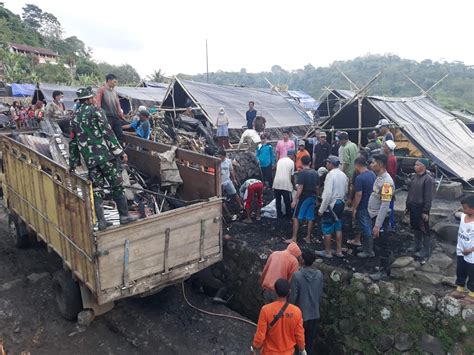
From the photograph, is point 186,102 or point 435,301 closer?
point 435,301

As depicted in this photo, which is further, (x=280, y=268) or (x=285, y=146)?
(x=285, y=146)

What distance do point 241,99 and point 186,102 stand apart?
2.60m

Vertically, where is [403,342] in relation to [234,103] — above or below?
below

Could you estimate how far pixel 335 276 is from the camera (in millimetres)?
5750

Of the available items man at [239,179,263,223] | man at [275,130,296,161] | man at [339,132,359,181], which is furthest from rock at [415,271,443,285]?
man at [275,130,296,161]

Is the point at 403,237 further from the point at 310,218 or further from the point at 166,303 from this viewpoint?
the point at 166,303

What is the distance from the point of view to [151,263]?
454cm

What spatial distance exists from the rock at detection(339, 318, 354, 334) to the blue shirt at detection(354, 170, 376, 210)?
1.86 metres

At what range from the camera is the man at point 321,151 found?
8.84m

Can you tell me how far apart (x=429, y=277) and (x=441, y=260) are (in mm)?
687

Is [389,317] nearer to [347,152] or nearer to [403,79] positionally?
[347,152]

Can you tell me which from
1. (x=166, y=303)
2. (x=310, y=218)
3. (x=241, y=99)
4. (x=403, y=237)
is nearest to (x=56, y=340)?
(x=166, y=303)

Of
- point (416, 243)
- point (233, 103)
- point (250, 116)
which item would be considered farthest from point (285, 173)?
point (233, 103)

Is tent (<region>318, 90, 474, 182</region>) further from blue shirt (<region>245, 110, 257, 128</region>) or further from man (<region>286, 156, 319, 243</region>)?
man (<region>286, 156, 319, 243</region>)
